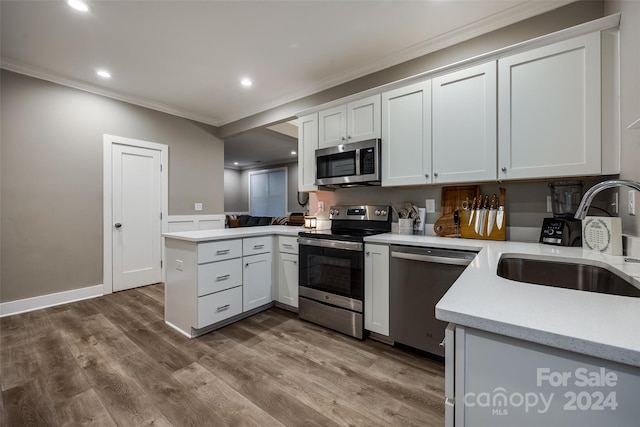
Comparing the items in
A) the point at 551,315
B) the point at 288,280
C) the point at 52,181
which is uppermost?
the point at 52,181

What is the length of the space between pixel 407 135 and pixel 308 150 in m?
1.13

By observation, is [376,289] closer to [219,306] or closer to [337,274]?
[337,274]

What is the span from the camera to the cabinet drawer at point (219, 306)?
7.55 ft

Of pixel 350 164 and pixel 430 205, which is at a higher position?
pixel 350 164

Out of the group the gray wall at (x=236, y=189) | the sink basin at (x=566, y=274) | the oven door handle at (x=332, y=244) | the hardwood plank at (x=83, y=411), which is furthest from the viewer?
the gray wall at (x=236, y=189)

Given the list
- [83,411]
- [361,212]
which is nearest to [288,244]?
[361,212]

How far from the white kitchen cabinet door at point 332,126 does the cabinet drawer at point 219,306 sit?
68.4 inches

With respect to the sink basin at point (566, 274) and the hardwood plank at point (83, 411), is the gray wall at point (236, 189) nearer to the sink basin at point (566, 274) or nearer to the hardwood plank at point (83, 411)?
the hardwood plank at point (83, 411)

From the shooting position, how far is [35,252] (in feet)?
9.75

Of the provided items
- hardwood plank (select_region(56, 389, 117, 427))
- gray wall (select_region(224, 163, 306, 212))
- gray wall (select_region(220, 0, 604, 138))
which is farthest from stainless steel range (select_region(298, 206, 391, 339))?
gray wall (select_region(224, 163, 306, 212))

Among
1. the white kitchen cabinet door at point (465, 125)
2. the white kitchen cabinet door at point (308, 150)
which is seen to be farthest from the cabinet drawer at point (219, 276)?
the white kitchen cabinet door at point (465, 125)

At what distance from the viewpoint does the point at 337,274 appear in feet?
7.86

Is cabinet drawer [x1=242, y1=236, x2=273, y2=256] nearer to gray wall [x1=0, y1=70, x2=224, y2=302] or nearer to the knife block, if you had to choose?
the knife block

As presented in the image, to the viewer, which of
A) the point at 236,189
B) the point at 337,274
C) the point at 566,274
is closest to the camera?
the point at 566,274
